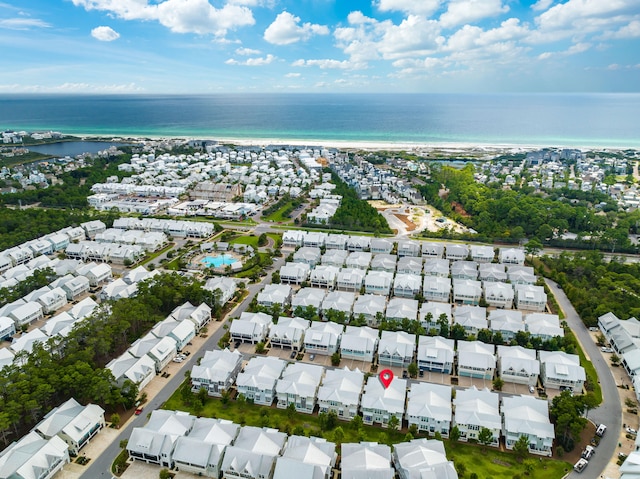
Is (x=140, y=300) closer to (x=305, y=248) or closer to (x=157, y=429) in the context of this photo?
(x=157, y=429)

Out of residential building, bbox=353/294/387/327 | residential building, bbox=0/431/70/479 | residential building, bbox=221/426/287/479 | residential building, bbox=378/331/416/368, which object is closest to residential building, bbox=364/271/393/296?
residential building, bbox=353/294/387/327

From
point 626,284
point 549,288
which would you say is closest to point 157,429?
point 549,288

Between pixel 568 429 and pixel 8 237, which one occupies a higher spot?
pixel 8 237

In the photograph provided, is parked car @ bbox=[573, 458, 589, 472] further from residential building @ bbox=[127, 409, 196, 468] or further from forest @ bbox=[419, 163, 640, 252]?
forest @ bbox=[419, 163, 640, 252]

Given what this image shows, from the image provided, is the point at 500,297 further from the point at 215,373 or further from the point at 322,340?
the point at 215,373

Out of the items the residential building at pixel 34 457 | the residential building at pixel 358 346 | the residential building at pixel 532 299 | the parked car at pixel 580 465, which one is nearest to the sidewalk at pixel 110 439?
the residential building at pixel 34 457

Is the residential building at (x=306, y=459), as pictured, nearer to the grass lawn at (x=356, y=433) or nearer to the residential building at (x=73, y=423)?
the grass lawn at (x=356, y=433)
